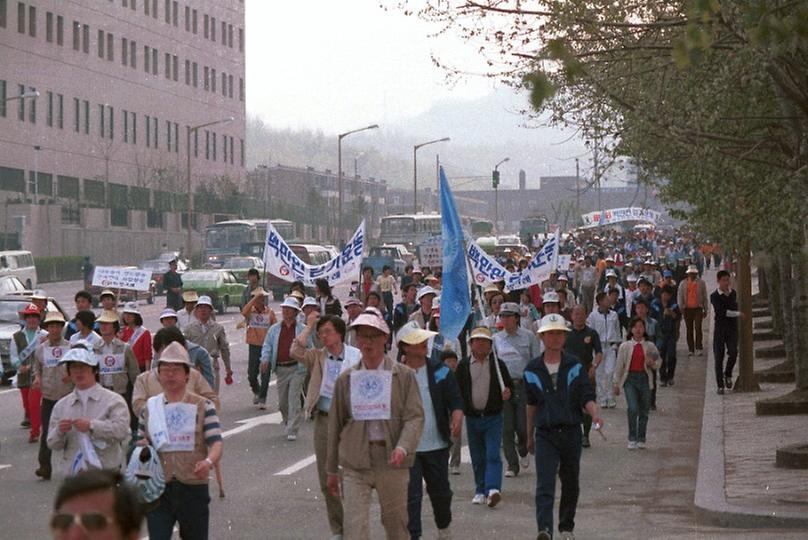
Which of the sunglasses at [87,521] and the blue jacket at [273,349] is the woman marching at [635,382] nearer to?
the blue jacket at [273,349]

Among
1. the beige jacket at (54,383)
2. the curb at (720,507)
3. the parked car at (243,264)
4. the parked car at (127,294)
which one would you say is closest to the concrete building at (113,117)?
the parked car at (243,264)

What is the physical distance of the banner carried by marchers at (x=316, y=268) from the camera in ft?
88.8

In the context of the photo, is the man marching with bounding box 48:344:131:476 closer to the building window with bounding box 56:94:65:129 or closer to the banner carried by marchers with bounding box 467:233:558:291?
the banner carried by marchers with bounding box 467:233:558:291

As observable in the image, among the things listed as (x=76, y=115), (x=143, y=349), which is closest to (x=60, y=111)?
(x=76, y=115)

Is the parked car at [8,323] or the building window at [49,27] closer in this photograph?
the parked car at [8,323]

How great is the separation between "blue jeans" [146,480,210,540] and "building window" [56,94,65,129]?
71.5m

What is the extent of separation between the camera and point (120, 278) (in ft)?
89.0

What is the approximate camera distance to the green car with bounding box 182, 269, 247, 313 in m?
48.3

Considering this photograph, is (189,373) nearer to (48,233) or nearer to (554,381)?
(554,381)

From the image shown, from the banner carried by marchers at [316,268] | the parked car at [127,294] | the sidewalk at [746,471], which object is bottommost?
the sidewalk at [746,471]

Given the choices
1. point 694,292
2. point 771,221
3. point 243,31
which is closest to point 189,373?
point 771,221

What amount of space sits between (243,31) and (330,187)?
6201 centimetres

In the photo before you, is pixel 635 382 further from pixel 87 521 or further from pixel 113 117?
pixel 113 117

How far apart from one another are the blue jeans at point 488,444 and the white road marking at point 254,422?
20.5 feet
